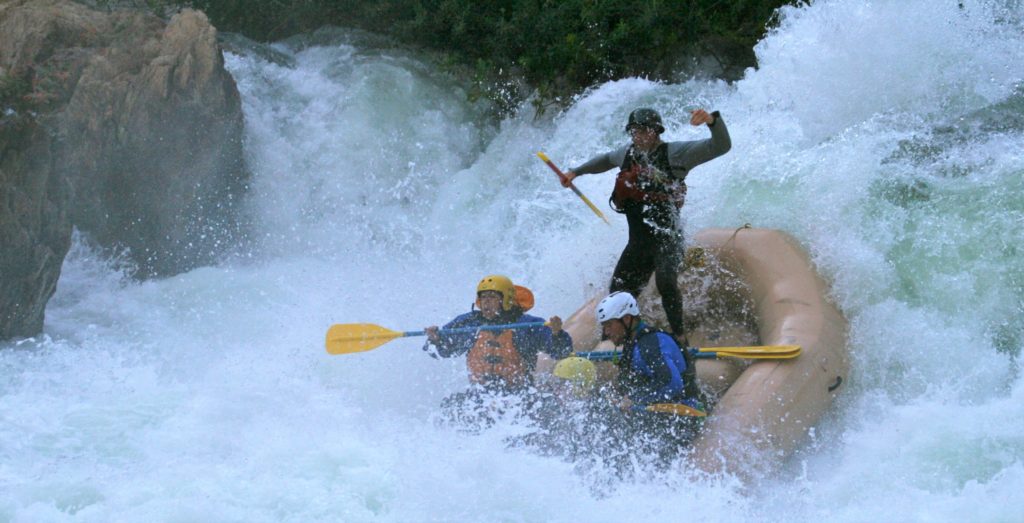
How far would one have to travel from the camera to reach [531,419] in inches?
189

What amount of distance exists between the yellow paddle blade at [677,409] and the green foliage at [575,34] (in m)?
4.46

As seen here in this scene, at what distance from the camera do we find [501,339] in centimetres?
516

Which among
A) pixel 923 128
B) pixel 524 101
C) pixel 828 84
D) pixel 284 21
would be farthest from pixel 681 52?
pixel 284 21

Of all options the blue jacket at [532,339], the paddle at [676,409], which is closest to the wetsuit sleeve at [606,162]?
the blue jacket at [532,339]

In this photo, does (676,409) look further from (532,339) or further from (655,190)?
(655,190)

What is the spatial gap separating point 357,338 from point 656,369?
1895mm

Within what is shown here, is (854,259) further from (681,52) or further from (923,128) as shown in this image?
(681,52)

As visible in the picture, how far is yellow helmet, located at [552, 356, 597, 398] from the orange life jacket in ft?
1.16

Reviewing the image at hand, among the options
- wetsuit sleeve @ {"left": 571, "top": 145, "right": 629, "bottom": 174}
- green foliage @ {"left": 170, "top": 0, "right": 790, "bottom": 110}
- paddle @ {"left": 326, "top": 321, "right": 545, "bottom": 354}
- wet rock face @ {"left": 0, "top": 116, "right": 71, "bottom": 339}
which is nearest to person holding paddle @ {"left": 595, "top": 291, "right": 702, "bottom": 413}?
wetsuit sleeve @ {"left": 571, "top": 145, "right": 629, "bottom": 174}

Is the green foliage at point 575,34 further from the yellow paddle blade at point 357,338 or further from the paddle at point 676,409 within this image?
the paddle at point 676,409

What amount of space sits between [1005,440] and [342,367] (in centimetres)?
343

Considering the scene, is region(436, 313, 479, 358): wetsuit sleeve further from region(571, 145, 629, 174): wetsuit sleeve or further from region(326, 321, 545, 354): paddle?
region(571, 145, 629, 174): wetsuit sleeve

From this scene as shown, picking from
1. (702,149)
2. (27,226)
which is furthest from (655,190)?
(27,226)

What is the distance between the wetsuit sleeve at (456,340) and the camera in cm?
538
